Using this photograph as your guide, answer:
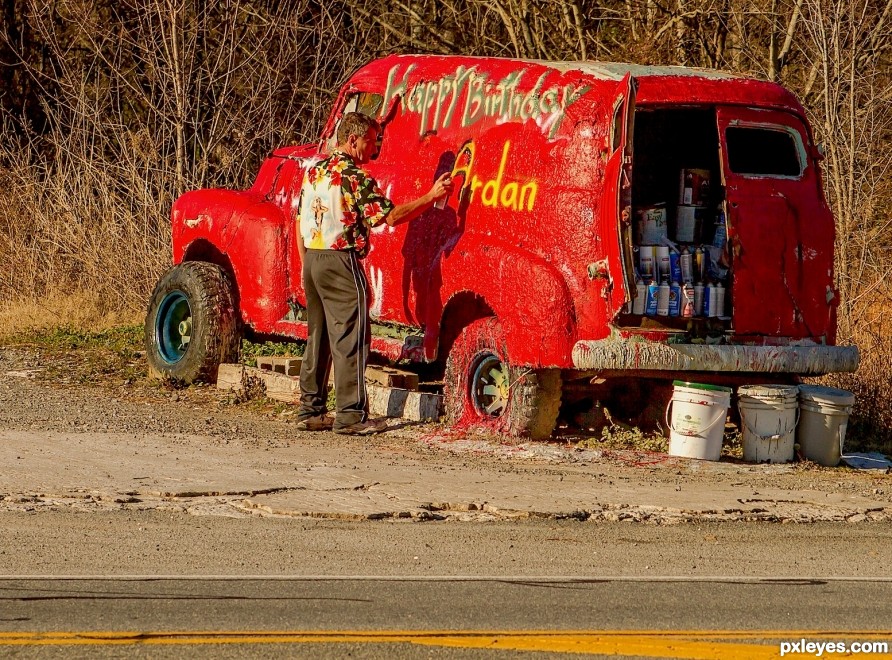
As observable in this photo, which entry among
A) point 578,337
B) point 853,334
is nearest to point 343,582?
point 578,337

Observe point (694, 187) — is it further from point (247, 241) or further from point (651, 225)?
point (247, 241)

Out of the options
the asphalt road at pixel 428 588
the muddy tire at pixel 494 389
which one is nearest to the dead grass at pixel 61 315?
the muddy tire at pixel 494 389

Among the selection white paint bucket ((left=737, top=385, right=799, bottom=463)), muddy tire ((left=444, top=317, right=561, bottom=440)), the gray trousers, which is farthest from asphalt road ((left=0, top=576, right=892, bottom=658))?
the gray trousers

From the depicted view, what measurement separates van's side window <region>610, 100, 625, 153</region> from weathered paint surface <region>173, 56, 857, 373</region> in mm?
14

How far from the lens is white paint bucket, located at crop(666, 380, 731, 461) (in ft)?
31.2

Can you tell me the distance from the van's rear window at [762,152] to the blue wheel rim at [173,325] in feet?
16.4

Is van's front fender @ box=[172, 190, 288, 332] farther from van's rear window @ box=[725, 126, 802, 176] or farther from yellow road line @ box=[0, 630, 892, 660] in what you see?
yellow road line @ box=[0, 630, 892, 660]

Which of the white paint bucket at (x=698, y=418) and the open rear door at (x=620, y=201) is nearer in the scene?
the open rear door at (x=620, y=201)

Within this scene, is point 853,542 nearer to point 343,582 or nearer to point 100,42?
point 343,582

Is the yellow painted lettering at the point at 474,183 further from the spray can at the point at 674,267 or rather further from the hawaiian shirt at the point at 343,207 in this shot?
the spray can at the point at 674,267

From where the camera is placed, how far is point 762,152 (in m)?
10.1

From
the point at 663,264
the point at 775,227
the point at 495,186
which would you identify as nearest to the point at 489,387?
the point at 495,186

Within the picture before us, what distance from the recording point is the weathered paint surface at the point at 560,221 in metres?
9.41

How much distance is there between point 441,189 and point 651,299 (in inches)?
66.5
